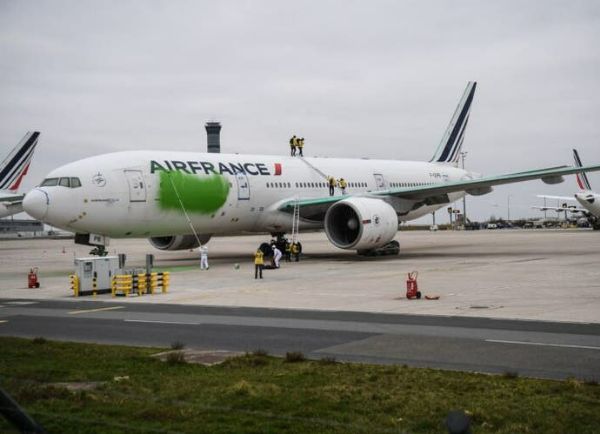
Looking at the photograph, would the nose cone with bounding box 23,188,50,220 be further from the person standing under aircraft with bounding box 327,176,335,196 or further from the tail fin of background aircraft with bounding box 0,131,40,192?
the tail fin of background aircraft with bounding box 0,131,40,192

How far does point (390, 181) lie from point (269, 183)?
8962mm

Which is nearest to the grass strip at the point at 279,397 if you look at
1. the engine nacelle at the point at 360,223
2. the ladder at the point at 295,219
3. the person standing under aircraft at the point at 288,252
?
the engine nacelle at the point at 360,223

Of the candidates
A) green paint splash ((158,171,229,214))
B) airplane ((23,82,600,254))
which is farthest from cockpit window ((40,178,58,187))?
green paint splash ((158,171,229,214))

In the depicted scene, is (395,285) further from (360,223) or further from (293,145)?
(293,145)

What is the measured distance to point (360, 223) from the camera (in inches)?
1133

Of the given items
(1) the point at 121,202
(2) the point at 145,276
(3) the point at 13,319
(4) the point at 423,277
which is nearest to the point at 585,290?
(4) the point at 423,277

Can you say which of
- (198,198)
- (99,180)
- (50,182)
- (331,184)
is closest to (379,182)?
(331,184)

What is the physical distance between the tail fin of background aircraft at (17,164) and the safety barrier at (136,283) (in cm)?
3694

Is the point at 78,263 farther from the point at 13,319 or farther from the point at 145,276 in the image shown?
the point at 13,319

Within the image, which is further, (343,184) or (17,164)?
(17,164)

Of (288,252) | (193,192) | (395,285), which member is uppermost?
(193,192)

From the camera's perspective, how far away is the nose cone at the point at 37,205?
2503 centimetres

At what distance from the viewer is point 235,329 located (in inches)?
525

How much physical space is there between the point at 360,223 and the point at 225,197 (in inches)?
215
